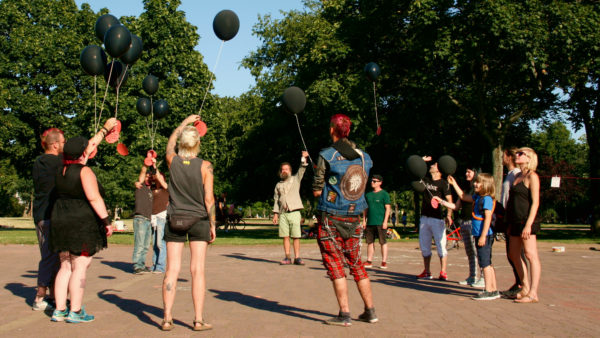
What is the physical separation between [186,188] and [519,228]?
4565mm

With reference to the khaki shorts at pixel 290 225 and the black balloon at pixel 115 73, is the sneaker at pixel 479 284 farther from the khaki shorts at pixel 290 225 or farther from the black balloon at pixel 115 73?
the black balloon at pixel 115 73

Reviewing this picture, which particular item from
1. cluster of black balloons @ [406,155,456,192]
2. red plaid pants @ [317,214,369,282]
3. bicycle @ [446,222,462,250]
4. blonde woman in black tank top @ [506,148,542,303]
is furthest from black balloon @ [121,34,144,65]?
bicycle @ [446,222,462,250]

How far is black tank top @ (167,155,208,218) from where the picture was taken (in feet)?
17.2

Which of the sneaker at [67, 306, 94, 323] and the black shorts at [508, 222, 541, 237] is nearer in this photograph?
the sneaker at [67, 306, 94, 323]

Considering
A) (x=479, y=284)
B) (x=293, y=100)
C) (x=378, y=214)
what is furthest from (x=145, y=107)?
(x=479, y=284)

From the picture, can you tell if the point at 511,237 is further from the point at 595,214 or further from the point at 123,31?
the point at 595,214

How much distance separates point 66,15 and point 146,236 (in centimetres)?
2667

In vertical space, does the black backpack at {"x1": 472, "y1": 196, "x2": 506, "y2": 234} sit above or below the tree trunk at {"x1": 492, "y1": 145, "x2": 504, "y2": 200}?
below

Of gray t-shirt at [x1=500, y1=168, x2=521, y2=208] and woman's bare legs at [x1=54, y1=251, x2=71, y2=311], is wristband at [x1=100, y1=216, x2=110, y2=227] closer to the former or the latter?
woman's bare legs at [x1=54, y1=251, x2=71, y2=311]

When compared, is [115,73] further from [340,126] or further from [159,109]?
[340,126]

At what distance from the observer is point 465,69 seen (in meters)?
22.9

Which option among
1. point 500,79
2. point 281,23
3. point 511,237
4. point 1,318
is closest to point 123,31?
point 1,318

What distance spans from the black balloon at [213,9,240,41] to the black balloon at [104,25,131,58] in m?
1.35

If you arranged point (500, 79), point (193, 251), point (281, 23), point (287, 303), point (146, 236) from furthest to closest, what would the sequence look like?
point (281, 23), point (500, 79), point (146, 236), point (287, 303), point (193, 251)
